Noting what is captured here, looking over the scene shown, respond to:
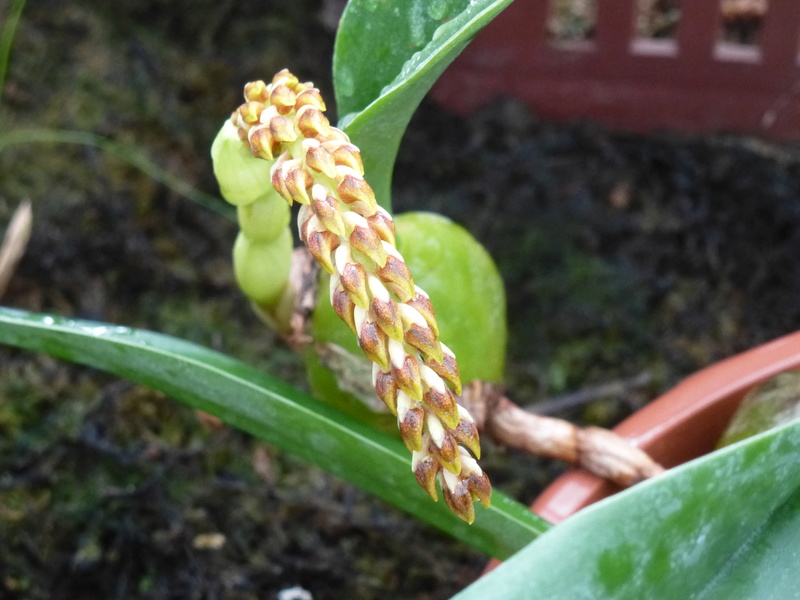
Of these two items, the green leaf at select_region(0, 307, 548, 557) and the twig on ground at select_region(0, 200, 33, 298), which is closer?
the green leaf at select_region(0, 307, 548, 557)

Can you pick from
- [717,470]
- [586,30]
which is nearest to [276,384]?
[717,470]

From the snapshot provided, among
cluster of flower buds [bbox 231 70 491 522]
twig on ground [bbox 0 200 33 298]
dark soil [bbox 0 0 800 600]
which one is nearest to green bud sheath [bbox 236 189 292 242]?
cluster of flower buds [bbox 231 70 491 522]

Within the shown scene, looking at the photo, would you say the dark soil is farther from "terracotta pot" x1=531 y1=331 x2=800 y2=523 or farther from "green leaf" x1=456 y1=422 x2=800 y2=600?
"green leaf" x1=456 y1=422 x2=800 y2=600

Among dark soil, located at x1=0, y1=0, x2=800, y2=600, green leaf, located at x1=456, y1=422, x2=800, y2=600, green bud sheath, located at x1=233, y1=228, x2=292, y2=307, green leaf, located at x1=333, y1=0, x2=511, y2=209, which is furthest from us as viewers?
dark soil, located at x1=0, y1=0, x2=800, y2=600

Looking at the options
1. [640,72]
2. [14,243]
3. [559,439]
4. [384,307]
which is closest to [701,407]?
[559,439]

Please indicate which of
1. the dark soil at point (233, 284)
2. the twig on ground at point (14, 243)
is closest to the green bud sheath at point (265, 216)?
the dark soil at point (233, 284)

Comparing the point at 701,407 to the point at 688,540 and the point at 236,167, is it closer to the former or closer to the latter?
the point at 688,540
